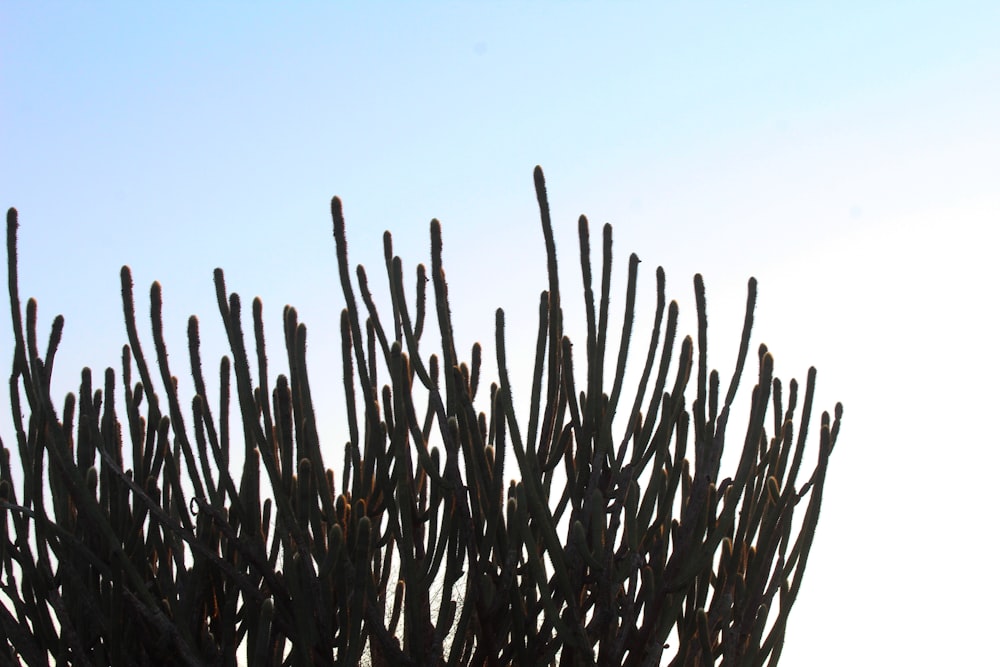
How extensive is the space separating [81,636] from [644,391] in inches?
68.9

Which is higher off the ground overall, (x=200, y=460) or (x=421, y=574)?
(x=200, y=460)

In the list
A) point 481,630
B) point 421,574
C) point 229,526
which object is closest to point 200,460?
point 229,526

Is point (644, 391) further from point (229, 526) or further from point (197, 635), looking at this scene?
point (197, 635)

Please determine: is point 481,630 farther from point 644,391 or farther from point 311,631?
point 644,391

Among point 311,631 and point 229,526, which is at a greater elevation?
point 229,526

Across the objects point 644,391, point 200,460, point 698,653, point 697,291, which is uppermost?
point 697,291

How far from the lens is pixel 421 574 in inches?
122

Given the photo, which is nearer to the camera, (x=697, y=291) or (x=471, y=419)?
(x=471, y=419)

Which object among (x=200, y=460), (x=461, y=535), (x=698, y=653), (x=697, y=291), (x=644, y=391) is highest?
(x=697, y=291)

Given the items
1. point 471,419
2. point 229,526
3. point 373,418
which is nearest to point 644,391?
point 471,419

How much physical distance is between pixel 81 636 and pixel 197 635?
0.32 m

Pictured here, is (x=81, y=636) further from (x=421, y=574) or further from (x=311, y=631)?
(x=421, y=574)

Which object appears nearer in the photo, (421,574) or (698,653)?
(421,574)

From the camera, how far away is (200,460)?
122 inches
